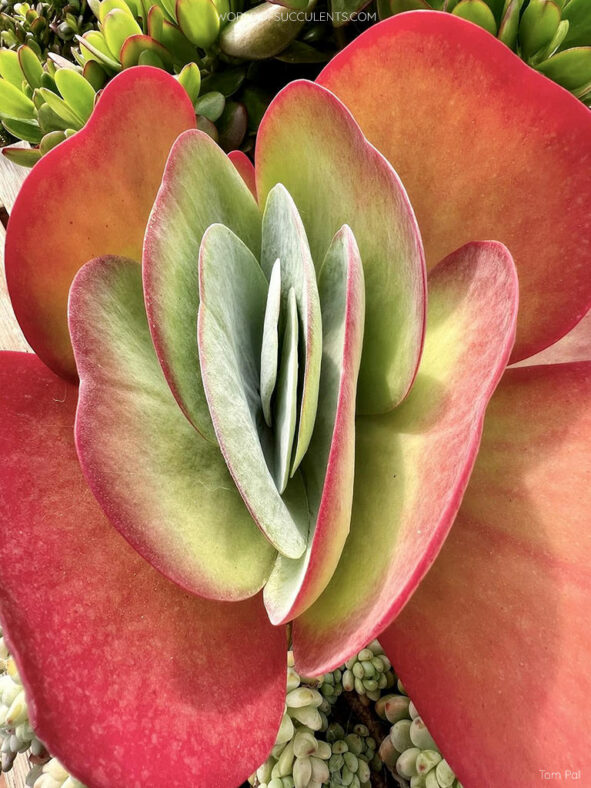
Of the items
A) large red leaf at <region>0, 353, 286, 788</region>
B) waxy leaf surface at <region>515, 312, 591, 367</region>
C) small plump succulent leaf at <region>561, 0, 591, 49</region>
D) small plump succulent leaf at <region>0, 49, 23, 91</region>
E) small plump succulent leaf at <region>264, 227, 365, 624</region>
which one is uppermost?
small plump succulent leaf at <region>561, 0, 591, 49</region>

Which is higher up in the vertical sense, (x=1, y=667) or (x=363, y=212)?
(x=363, y=212)

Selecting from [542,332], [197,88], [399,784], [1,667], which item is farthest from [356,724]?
[197,88]

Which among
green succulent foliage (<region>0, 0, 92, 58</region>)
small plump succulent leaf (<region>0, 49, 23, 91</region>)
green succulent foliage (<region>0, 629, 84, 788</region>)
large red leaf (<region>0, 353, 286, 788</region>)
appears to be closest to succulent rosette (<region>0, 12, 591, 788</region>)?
large red leaf (<region>0, 353, 286, 788</region>)

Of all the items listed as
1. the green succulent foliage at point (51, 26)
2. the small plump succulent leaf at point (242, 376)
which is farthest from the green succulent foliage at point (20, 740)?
the green succulent foliage at point (51, 26)

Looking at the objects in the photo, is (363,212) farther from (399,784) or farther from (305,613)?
(399,784)

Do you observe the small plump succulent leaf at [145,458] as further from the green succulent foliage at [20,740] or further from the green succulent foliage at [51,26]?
the green succulent foliage at [51,26]

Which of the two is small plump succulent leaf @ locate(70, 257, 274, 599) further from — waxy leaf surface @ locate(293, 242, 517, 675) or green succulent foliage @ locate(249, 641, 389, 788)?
green succulent foliage @ locate(249, 641, 389, 788)
